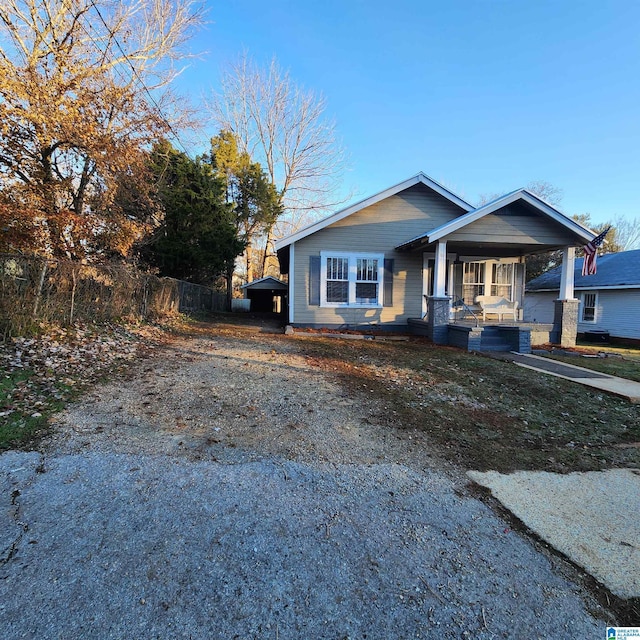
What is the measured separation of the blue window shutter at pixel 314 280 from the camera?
10891 mm

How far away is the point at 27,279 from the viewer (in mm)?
5688

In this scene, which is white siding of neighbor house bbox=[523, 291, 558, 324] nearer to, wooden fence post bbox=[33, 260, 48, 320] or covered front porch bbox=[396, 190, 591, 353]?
covered front porch bbox=[396, 190, 591, 353]

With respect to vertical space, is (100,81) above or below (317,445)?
above

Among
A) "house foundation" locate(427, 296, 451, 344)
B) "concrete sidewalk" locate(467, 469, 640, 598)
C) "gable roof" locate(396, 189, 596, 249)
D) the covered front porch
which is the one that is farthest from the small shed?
"concrete sidewalk" locate(467, 469, 640, 598)

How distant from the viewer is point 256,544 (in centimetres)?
197

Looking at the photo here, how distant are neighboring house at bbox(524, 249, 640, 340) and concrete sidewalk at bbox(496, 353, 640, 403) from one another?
9210mm

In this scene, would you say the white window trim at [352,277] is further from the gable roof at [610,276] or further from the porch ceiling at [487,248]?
the gable roof at [610,276]

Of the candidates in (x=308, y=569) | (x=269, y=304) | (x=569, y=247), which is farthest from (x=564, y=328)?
(x=269, y=304)

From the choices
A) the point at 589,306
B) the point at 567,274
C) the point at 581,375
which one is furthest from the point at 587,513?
the point at 589,306

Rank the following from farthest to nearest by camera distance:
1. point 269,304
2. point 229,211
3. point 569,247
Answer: point 269,304
point 229,211
point 569,247

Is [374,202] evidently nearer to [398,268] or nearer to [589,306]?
[398,268]

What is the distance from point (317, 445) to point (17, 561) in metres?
2.14

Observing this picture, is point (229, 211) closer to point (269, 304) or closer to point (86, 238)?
point (86, 238)

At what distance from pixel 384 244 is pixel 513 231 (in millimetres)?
3665
